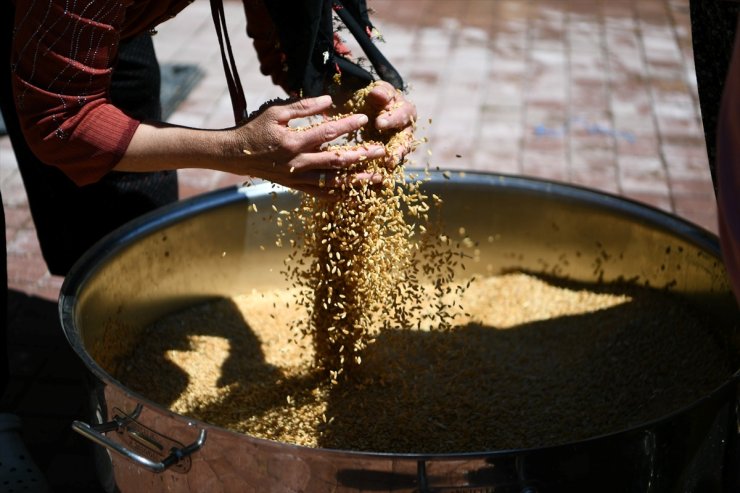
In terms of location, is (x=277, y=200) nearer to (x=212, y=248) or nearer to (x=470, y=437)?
(x=212, y=248)

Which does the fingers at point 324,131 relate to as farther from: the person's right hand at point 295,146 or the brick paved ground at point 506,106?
the brick paved ground at point 506,106

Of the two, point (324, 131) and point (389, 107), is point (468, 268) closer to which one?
point (389, 107)

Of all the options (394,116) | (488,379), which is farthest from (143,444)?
(488,379)

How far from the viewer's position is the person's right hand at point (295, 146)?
158 centimetres

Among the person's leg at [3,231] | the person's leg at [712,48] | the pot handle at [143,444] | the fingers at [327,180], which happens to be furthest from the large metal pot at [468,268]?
the person's leg at [712,48]

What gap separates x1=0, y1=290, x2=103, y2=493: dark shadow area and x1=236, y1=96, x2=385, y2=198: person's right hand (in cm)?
58

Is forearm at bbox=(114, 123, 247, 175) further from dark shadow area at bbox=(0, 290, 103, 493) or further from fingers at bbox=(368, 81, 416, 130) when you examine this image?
dark shadow area at bbox=(0, 290, 103, 493)

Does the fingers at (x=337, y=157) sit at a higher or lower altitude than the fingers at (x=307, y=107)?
lower

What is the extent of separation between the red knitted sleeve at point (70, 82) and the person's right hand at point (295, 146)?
0.21 metres

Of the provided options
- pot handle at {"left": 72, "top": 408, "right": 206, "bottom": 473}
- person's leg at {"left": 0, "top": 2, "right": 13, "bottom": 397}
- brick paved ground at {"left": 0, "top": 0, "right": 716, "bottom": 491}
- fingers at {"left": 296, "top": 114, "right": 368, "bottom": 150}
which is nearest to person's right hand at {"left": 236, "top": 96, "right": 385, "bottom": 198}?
fingers at {"left": 296, "top": 114, "right": 368, "bottom": 150}

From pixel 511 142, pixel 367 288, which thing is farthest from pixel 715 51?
pixel 511 142

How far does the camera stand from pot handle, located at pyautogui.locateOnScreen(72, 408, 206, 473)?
1433mm

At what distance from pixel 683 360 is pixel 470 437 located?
1.73ft

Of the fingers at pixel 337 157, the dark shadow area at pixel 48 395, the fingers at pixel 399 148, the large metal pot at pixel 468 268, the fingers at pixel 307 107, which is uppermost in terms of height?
the fingers at pixel 307 107
